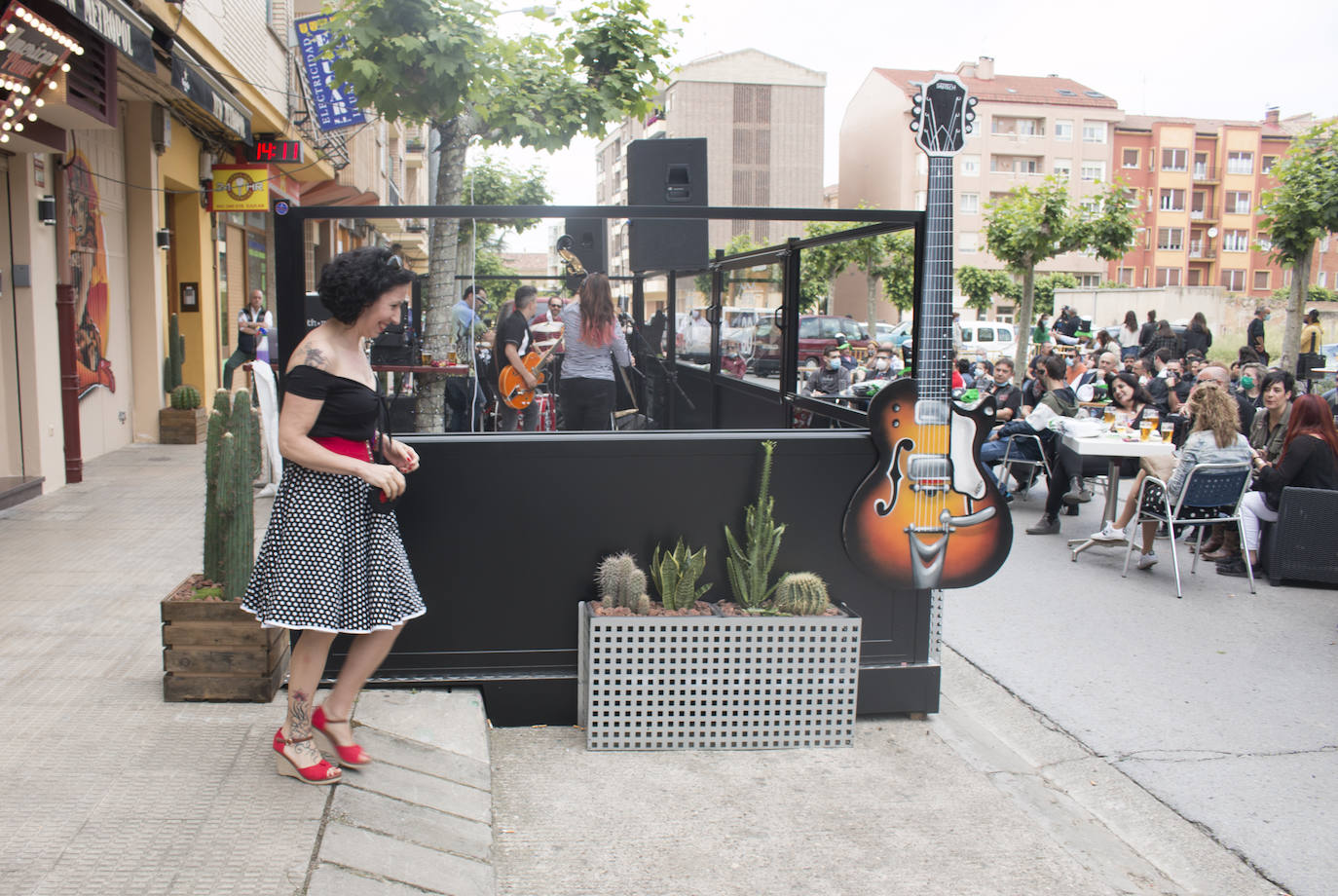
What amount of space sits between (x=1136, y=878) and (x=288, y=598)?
2.75 meters

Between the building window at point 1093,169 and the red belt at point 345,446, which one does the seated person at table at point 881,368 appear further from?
the building window at point 1093,169

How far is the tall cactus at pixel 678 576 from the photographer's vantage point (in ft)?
14.2

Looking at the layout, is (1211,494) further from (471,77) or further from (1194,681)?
(471,77)

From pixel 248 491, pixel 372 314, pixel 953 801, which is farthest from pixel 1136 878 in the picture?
pixel 248 491

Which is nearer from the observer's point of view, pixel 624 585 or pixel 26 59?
pixel 624 585

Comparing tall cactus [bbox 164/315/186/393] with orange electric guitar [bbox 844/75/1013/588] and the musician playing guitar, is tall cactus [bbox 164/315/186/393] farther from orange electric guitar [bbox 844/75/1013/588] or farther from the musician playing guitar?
orange electric guitar [bbox 844/75/1013/588]

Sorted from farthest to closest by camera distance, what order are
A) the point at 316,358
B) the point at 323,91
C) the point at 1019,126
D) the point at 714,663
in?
the point at 1019,126 < the point at 323,91 < the point at 714,663 < the point at 316,358

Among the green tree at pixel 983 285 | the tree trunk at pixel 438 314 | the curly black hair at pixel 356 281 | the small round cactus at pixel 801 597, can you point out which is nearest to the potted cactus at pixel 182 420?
the tree trunk at pixel 438 314

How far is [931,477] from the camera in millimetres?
4605

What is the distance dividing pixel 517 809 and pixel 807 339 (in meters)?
21.9

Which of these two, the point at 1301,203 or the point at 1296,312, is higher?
the point at 1301,203

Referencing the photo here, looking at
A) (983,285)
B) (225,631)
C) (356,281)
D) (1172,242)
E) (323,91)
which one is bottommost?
(225,631)

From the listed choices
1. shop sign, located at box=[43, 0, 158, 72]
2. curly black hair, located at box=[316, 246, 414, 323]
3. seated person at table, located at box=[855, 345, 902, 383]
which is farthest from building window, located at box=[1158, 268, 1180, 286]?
curly black hair, located at box=[316, 246, 414, 323]

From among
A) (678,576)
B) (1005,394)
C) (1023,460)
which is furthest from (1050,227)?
(678,576)
